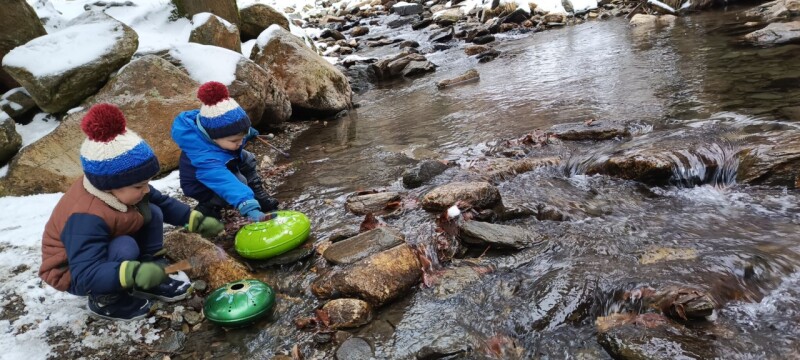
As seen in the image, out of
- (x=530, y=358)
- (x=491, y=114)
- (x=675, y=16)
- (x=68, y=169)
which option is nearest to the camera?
(x=530, y=358)

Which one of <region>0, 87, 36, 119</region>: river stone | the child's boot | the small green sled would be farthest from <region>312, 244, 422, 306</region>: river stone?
<region>0, 87, 36, 119</region>: river stone

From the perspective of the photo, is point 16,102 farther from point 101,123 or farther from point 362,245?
point 362,245

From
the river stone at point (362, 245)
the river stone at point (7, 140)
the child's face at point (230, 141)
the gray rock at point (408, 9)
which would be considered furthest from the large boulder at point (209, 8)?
the gray rock at point (408, 9)

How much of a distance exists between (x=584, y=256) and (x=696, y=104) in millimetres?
4062

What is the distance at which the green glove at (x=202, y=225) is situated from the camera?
3742mm

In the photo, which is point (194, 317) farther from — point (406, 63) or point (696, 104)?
point (406, 63)

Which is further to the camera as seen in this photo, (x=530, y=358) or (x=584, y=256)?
(x=584, y=256)

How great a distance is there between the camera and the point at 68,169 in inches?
209

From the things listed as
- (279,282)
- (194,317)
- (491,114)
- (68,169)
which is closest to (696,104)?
(491,114)

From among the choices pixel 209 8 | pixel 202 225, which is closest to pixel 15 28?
pixel 209 8

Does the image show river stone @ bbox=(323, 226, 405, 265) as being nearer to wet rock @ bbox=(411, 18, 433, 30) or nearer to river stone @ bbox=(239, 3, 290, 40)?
river stone @ bbox=(239, 3, 290, 40)

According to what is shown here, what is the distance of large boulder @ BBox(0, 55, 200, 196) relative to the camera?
201 inches

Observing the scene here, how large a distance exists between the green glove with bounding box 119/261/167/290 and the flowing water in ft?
1.98

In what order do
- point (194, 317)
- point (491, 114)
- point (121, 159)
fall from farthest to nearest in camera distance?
point (491, 114) < point (194, 317) < point (121, 159)
